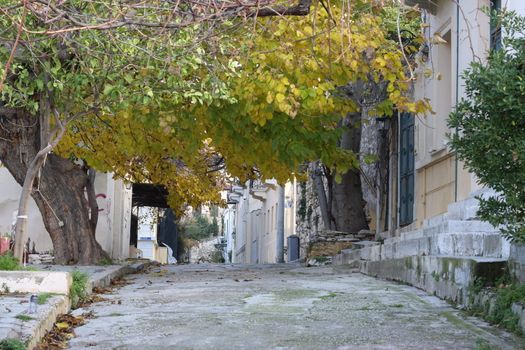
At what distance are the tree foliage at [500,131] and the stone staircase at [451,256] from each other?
1631 mm

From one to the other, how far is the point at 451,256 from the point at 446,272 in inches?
7.7

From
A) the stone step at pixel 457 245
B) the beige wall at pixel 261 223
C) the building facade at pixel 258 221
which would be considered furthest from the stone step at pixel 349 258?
the beige wall at pixel 261 223

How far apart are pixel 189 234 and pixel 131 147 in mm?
49986

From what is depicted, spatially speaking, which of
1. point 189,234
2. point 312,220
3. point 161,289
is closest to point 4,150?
point 161,289

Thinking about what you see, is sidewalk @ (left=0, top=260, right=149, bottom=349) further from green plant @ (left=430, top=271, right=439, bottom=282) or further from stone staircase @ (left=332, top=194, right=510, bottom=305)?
green plant @ (left=430, top=271, right=439, bottom=282)

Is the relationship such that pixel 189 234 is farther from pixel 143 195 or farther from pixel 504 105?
pixel 504 105

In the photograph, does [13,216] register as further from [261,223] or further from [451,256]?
[261,223]

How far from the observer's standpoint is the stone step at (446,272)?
9141 mm

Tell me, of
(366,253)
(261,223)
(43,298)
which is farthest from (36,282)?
(261,223)

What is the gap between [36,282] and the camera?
977 cm

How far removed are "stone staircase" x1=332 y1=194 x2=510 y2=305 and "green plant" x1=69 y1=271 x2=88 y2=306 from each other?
413 centimetres

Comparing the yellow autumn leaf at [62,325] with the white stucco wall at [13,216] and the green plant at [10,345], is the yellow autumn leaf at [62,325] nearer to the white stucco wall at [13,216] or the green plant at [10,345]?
the green plant at [10,345]

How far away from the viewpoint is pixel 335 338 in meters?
7.67

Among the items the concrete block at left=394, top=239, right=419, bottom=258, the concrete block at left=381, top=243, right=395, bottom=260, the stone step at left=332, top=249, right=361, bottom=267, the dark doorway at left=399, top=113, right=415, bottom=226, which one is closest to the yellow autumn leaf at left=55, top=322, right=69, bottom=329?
the concrete block at left=394, top=239, right=419, bottom=258
